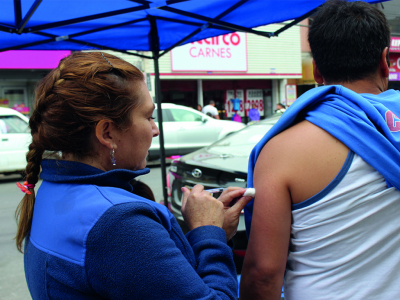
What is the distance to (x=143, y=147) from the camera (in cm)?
114

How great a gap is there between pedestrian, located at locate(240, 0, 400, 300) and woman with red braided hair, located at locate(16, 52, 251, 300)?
0.55 ft

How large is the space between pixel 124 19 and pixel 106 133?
2641 millimetres

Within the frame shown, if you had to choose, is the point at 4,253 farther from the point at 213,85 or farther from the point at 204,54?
the point at 213,85

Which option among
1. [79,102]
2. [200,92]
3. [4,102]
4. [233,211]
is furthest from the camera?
[200,92]

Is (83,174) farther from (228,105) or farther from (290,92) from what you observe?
(290,92)

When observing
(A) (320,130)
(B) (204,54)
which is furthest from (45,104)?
(B) (204,54)

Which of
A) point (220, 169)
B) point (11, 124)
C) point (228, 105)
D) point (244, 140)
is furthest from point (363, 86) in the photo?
point (228, 105)

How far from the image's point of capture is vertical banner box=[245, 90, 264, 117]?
18.9 meters

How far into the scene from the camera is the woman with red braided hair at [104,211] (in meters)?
0.84

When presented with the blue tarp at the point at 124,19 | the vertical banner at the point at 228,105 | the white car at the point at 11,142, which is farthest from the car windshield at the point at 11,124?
the vertical banner at the point at 228,105

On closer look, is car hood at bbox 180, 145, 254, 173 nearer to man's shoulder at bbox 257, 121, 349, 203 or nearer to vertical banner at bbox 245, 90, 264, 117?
man's shoulder at bbox 257, 121, 349, 203

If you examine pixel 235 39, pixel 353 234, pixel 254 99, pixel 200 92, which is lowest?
pixel 353 234

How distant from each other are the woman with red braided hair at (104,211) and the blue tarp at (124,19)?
1878mm

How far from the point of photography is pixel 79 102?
0.98m
